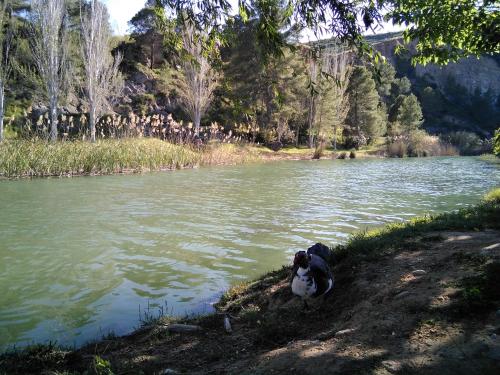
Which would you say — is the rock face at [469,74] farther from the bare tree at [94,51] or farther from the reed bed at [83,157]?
the reed bed at [83,157]

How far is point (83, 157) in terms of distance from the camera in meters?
19.5

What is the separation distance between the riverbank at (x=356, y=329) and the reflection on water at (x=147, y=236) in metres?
0.97

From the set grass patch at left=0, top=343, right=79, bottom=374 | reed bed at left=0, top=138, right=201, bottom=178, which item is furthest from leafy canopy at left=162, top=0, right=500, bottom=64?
reed bed at left=0, top=138, right=201, bottom=178

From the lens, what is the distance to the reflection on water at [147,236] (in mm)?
5361

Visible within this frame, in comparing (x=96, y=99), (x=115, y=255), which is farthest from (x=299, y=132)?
(x=115, y=255)

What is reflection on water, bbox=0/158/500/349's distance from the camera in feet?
17.6

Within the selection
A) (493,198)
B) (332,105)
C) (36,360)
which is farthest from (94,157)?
(332,105)

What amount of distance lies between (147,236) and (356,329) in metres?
6.29

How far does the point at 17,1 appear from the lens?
112 ft

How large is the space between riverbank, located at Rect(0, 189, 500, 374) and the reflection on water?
3.18ft

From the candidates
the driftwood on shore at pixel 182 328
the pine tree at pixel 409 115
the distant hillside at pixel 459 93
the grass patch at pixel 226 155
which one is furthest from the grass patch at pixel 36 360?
the distant hillside at pixel 459 93

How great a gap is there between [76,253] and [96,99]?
23.4 meters

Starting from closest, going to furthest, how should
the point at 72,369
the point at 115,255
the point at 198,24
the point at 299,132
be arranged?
the point at 72,369 → the point at 198,24 → the point at 115,255 → the point at 299,132

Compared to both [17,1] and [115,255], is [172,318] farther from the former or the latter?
[17,1]
